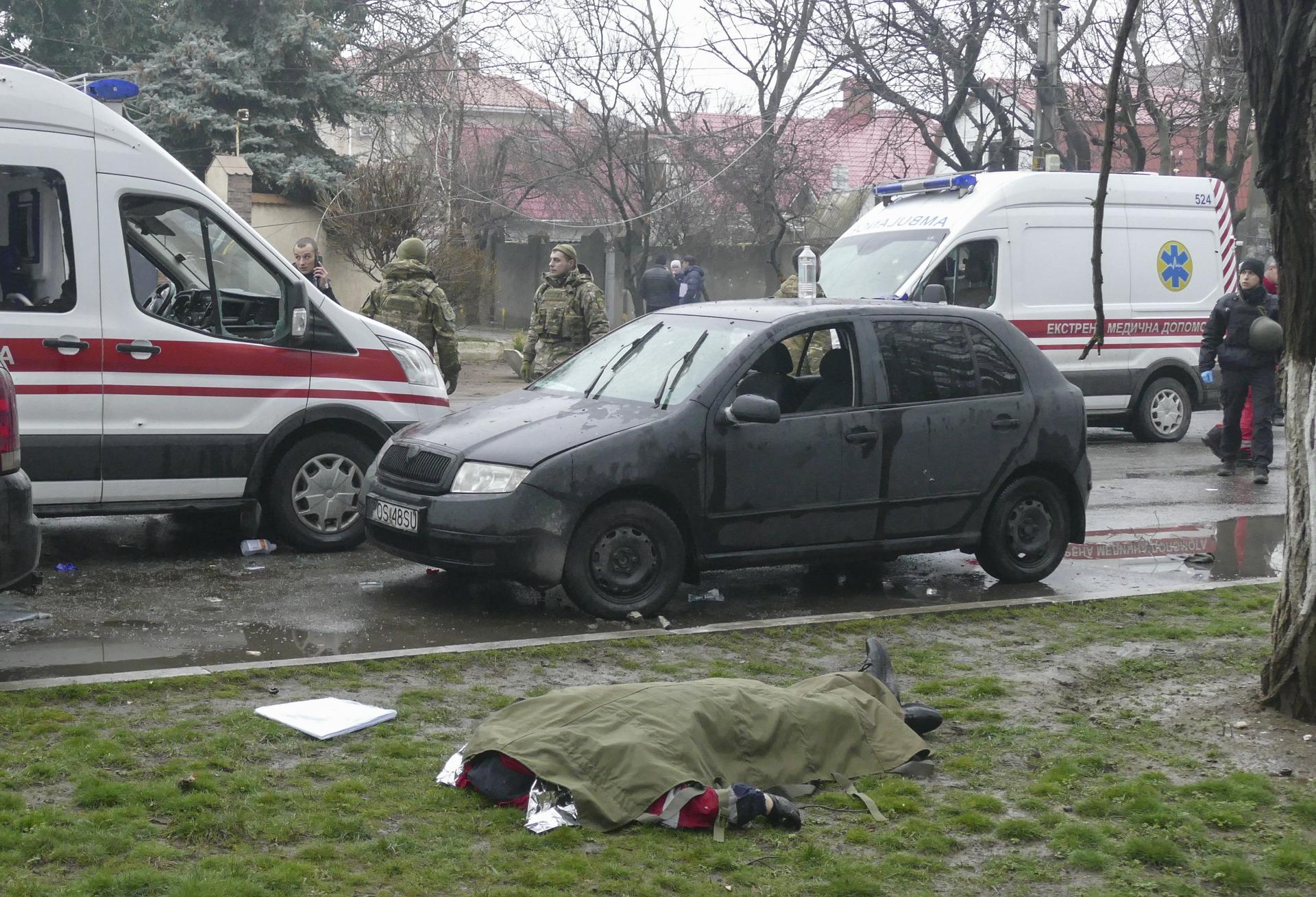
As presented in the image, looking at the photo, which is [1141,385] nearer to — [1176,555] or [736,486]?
[1176,555]

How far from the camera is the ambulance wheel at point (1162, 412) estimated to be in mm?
16391

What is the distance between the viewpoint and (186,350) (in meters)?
8.36

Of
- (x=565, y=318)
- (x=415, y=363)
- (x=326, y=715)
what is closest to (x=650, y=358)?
(x=415, y=363)

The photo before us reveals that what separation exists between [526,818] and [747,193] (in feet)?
96.5

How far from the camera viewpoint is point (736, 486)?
765cm

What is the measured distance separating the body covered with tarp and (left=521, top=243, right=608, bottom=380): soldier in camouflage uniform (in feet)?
23.5

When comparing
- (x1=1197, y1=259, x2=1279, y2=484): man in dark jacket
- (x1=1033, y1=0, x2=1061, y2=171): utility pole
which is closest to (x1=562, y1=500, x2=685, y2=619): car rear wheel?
(x1=1197, y1=259, x2=1279, y2=484): man in dark jacket

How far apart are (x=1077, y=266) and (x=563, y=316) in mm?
6326

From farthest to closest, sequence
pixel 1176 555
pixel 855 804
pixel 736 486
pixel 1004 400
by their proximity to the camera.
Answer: pixel 1176 555, pixel 1004 400, pixel 736 486, pixel 855 804

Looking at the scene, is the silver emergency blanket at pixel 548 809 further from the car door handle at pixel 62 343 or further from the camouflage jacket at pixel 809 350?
the car door handle at pixel 62 343

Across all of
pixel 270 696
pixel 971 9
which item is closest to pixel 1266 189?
pixel 270 696

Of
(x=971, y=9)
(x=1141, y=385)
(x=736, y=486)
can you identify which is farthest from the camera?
(x=971, y=9)

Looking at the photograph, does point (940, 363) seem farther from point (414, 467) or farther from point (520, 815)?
point (520, 815)

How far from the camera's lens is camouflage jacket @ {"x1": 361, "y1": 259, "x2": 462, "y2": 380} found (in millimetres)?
12000
